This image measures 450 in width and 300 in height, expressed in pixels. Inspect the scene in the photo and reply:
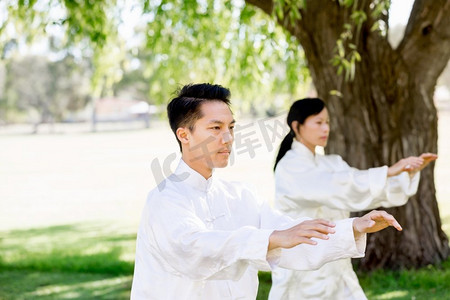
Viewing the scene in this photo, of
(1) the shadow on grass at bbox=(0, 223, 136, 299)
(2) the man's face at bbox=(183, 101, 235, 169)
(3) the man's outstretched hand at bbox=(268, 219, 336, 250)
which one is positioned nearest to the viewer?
(3) the man's outstretched hand at bbox=(268, 219, 336, 250)

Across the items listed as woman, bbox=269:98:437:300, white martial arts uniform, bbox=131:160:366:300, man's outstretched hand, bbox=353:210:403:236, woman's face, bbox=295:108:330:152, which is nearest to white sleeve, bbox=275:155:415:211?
woman, bbox=269:98:437:300

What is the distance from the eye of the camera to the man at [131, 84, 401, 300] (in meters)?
2.32

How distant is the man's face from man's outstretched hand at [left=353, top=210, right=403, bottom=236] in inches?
21.7

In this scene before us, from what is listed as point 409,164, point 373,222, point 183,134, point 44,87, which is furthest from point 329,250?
point 44,87

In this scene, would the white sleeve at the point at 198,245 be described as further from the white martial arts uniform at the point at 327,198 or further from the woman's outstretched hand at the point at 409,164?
the woman's outstretched hand at the point at 409,164

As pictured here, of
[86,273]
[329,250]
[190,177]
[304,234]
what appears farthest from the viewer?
[86,273]

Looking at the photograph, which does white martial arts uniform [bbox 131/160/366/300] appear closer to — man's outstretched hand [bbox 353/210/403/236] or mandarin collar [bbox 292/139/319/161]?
man's outstretched hand [bbox 353/210/403/236]

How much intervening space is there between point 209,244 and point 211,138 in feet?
1.46

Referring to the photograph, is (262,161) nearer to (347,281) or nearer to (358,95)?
(358,95)

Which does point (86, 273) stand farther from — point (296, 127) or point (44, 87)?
point (44, 87)

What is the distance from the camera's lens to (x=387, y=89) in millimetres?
6105

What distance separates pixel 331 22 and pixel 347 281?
8.35ft

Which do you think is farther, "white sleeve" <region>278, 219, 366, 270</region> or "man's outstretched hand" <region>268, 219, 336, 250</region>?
"white sleeve" <region>278, 219, 366, 270</region>

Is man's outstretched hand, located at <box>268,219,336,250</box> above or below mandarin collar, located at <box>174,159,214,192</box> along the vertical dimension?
below
